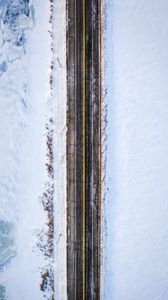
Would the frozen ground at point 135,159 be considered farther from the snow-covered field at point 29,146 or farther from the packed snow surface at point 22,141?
the packed snow surface at point 22,141

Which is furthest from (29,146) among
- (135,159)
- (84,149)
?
(135,159)

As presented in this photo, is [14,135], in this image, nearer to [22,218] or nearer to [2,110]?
[2,110]

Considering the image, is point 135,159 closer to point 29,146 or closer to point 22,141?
point 29,146

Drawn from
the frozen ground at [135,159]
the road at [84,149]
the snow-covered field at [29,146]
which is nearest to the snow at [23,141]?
the snow-covered field at [29,146]

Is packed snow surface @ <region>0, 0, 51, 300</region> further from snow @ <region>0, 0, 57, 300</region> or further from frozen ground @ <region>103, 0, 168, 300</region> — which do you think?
frozen ground @ <region>103, 0, 168, 300</region>

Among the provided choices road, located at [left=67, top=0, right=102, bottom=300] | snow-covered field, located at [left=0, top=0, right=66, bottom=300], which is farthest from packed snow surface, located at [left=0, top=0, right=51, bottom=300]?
road, located at [left=67, top=0, right=102, bottom=300]
